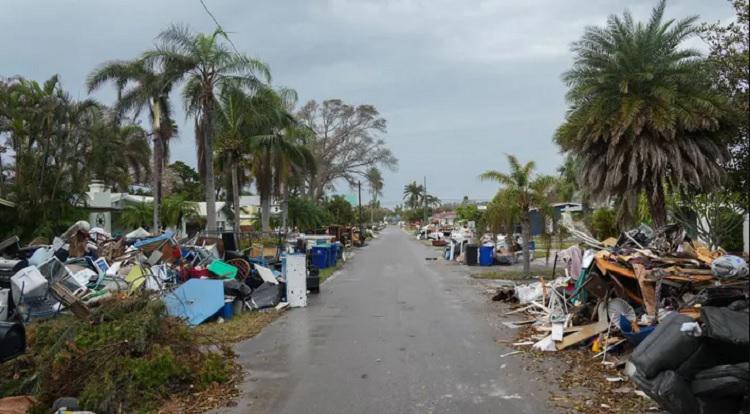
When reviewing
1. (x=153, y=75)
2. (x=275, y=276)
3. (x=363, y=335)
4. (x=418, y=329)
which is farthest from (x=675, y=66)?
(x=153, y=75)

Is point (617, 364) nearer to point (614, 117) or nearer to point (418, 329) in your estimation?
point (418, 329)

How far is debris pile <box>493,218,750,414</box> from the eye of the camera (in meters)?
5.02

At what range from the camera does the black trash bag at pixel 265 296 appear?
14258mm

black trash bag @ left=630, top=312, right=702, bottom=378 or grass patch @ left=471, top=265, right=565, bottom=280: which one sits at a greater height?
black trash bag @ left=630, top=312, right=702, bottom=378

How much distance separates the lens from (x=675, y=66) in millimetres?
14367

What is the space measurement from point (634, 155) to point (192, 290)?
10330 millimetres

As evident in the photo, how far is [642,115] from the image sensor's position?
46.4 feet

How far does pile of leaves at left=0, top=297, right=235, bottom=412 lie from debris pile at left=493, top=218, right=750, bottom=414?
4862mm

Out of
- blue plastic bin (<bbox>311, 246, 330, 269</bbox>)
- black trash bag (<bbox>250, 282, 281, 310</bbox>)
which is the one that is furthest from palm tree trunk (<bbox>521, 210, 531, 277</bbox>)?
black trash bag (<bbox>250, 282, 281, 310</bbox>)

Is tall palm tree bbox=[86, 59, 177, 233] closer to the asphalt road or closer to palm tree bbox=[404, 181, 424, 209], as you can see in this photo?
the asphalt road

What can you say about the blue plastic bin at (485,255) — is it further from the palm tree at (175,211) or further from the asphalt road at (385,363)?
the palm tree at (175,211)

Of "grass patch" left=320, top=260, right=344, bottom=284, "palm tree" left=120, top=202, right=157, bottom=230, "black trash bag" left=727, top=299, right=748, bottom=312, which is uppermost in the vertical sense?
"palm tree" left=120, top=202, right=157, bottom=230

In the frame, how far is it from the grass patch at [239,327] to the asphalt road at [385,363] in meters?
0.26

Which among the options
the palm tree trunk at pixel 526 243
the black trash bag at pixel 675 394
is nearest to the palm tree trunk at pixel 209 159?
the palm tree trunk at pixel 526 243
